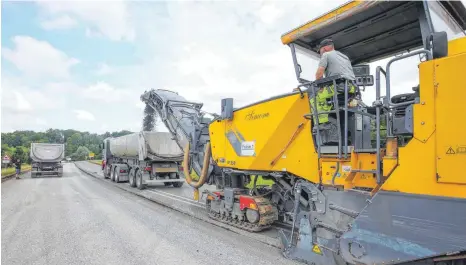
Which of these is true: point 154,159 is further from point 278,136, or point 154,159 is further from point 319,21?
point 319,21

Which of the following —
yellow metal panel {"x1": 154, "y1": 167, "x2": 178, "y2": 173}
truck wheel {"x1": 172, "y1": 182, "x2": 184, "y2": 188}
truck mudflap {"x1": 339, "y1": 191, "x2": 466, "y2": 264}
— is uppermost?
truck mudflap {"x1": 339, "y1": 191, "x2": 466, "y2": 264}

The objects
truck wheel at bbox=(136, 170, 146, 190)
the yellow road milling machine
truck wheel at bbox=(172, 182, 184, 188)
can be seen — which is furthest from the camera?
truck wheel at bbox=(172, 182, 184, 188)

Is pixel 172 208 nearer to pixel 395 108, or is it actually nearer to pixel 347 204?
pixel 347 204

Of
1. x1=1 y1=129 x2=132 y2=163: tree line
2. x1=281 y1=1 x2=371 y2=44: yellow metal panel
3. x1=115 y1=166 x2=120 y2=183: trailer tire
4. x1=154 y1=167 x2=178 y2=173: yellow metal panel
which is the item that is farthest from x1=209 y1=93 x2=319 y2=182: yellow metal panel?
x1=1 y1=129 x2=132 y2=163: tree line

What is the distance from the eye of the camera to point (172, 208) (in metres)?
8.30

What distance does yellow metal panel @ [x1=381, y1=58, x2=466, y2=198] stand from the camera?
2855 millimetres

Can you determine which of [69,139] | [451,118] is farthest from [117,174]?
[69,139]

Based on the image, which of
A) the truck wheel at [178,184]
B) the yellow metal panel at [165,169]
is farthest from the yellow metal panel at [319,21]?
the truck wheel at [178,184]

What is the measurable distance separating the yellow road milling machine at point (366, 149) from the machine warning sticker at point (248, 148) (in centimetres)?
2

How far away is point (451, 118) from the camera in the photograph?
277 centimetres

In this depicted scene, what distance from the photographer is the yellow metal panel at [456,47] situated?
296 cm

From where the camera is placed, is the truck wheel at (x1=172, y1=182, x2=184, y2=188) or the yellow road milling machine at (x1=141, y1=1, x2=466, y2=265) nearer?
the yellow road milling machine at (x1=141, y1=1, x2=466, y2=265)

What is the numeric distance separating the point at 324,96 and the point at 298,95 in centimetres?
58

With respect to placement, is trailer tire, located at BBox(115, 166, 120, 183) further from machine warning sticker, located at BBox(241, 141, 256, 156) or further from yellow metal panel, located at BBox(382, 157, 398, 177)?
yellow metal panel, located at BBox(382, 157, 398, 177)
